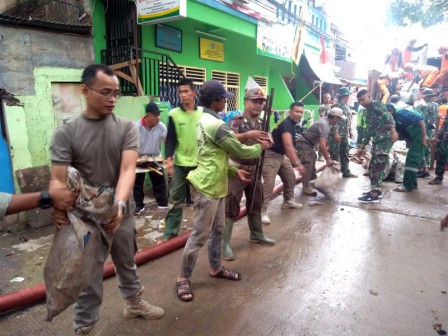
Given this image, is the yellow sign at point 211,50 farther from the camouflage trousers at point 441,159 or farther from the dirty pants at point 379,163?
the camouflage trousers at point 441,159

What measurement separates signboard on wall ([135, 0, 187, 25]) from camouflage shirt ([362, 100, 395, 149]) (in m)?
3.81

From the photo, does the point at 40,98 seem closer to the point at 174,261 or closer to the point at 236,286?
the point at 174,261

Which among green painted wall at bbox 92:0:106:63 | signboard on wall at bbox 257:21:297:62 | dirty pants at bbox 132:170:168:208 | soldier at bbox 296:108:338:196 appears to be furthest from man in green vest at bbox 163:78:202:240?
signboard on wall at bbox 257:21:297:62

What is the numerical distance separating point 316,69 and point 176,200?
11.6 m

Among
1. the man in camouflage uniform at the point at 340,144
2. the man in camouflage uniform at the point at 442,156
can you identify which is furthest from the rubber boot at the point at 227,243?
the man in camouflage uniform at the point at 442,156

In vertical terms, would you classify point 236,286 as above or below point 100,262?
below

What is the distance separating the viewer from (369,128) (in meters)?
5.72

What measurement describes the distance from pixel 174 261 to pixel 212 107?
1.82 meters

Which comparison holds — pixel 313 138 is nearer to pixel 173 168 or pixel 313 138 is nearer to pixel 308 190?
pixel 308 190

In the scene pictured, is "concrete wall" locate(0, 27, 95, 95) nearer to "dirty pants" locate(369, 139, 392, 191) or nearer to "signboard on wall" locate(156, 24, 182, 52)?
"signboard on wall" locate(156, 24, 182, 52)

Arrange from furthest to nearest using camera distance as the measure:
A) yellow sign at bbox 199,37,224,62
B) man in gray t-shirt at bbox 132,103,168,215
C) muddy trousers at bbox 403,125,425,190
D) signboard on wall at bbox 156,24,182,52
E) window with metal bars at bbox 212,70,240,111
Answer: window with metal bars at bbox 212,70,240,111 < yellow sign at bbox 199,37,224,62 < signboard on wall at bbox 156,24,182,52 < muddy trousers at bbox 403,125,425,190 < man in gray t-shirt at bbox 132,103,168,215

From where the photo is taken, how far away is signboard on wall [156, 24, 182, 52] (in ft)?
23.4

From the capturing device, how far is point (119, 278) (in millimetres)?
2219

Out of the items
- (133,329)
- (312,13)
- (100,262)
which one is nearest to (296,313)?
(133,329)
